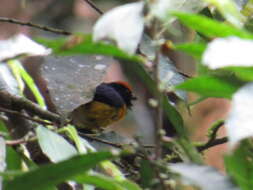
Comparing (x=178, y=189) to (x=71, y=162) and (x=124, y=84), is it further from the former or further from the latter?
(x=124, y=84)

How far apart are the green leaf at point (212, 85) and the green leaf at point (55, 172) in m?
0.16

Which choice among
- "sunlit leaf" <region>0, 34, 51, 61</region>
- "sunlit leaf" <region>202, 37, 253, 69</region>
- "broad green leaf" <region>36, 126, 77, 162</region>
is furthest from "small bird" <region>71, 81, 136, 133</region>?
"sunlit leaf" <region>202, 37, 253, 69</region>

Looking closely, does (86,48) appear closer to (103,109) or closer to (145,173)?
(145,173)

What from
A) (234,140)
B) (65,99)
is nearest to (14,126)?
(65,99)

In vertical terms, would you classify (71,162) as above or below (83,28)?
above

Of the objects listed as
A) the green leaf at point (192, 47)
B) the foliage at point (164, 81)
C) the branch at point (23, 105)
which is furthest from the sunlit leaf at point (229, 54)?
the branch at point (23, 105)

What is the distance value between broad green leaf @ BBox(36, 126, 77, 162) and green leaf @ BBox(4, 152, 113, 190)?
0.65 feet

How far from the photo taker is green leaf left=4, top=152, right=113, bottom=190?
3.02 ft

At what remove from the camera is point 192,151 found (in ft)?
3.36

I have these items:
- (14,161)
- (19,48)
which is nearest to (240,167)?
(19,48)

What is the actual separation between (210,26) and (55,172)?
300 millimetres

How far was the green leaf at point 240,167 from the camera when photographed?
2.83 ft

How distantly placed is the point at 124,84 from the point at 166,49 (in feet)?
8.96

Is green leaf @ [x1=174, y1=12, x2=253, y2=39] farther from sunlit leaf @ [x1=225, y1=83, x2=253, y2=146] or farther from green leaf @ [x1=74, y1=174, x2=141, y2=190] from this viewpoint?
green leaf @ [x1=74, y1=174, x2=141, y2=190]
